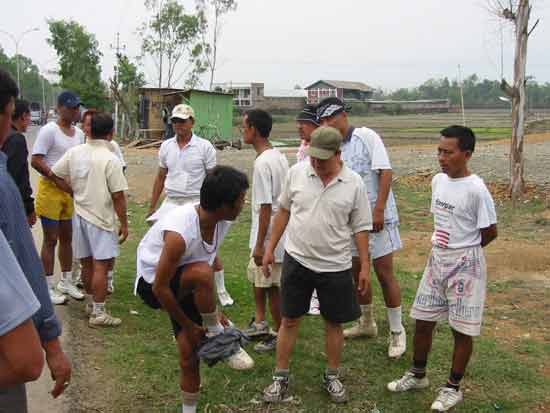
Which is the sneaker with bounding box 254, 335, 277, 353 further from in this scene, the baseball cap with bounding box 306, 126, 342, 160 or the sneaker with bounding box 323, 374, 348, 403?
the baseball cap with bounding box 306, 126, 342, 160

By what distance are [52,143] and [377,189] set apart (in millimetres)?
3025

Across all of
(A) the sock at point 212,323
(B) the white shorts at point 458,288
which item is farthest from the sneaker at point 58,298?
(B) the white shorts at point 458,288

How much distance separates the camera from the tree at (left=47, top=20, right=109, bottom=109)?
41.6 metres

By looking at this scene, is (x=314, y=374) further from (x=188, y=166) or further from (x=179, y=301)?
(x=188, y=166)

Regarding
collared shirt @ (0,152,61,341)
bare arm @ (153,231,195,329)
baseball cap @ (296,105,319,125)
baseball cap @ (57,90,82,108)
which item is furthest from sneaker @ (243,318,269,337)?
collared shirt @ (0,152,61,341)

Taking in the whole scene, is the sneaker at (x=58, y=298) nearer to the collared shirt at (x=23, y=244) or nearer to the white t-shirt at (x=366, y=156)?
the white t-shirt at (x=366, y=156)

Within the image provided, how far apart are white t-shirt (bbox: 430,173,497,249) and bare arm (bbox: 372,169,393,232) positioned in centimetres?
71

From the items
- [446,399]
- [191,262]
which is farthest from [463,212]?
[191,262]

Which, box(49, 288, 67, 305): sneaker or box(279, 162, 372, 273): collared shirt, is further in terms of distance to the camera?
box(49, 288, 67, 305): sneaker

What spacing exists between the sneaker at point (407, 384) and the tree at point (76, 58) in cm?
3982

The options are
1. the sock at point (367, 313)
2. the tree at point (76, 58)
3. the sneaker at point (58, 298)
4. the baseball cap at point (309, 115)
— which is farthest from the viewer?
the tree at point (76, 58)

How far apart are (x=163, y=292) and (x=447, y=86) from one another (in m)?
117

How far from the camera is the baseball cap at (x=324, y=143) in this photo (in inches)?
154

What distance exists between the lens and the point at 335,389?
13.6 feet
